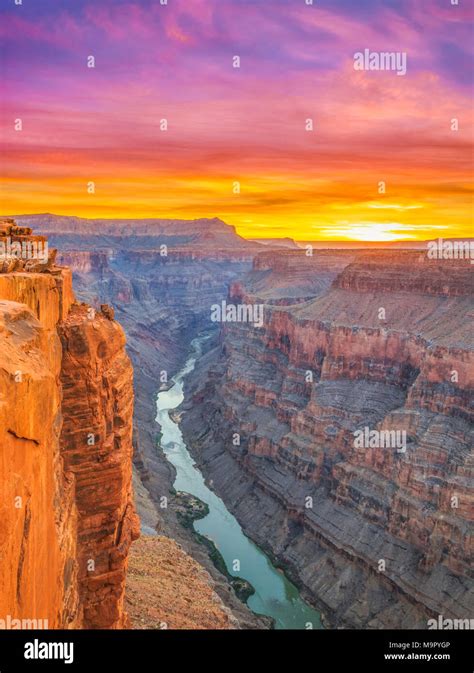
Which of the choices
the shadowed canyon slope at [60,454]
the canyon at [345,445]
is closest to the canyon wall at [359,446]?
the canyon at [345,445]

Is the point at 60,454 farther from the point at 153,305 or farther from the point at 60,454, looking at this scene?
the point at 153,305

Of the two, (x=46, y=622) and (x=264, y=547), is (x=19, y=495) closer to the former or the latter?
(x=46, y=622)

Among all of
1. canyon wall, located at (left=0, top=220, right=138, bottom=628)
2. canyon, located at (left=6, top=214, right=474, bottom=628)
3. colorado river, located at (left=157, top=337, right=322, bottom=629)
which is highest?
canyon wall, located at (left=0, top=220, right=138, bottom=628)

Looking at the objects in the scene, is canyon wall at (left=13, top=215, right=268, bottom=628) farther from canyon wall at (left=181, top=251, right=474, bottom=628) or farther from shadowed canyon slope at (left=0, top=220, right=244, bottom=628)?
shadowed canyon slope at (left=0, top=220, right=244, bottom=628)

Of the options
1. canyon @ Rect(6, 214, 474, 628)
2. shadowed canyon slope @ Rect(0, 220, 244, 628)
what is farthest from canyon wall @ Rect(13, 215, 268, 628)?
shadowed canyon slope @ Rect(0, 220, 244, 628)

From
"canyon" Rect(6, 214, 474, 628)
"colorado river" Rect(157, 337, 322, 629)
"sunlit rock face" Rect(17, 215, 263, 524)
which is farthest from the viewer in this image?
"sunlit rock face" Rect(17, 215, 263, 524)
